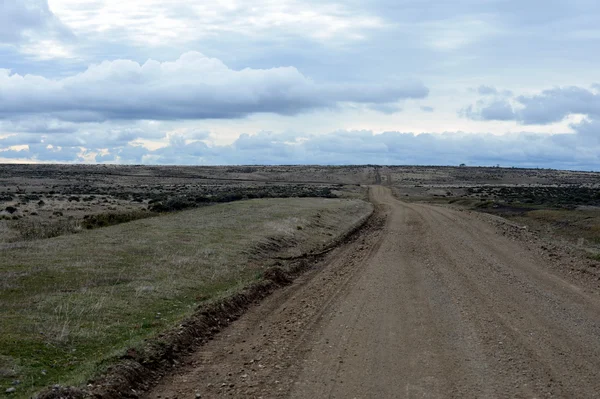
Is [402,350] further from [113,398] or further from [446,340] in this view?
[113,398]

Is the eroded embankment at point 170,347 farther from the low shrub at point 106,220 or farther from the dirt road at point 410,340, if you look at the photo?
the low shrub at point 106,220

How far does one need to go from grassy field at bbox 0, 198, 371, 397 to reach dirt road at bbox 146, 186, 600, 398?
5.33 ft

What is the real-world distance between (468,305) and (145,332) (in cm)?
658

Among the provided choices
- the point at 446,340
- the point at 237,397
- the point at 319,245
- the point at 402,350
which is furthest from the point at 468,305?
the point at 319,245

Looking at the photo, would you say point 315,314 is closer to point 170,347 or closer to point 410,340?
point 410,340

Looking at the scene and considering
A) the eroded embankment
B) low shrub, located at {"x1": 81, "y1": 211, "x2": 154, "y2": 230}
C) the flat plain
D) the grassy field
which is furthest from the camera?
low shrub, located at {"x1": 81, "y1": 211, "x2": 154, "y2": 230}

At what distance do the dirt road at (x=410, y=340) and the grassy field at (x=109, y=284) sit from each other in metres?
1.63

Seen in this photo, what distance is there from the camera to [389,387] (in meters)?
7.05

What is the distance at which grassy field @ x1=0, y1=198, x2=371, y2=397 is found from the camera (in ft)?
27.5

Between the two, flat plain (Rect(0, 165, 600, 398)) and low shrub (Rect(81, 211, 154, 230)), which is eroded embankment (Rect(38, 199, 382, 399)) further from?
low shrub (Rect(81, 211, 154, 230))

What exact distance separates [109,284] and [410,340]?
25.2 ft

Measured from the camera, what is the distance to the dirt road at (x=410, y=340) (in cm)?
718

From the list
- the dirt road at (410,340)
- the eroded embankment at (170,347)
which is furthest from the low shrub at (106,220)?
the dirt road at (410,340)

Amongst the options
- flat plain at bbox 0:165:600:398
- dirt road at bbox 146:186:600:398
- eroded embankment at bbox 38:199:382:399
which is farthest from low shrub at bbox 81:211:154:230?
dirt road at bbox 146:186:600:398
